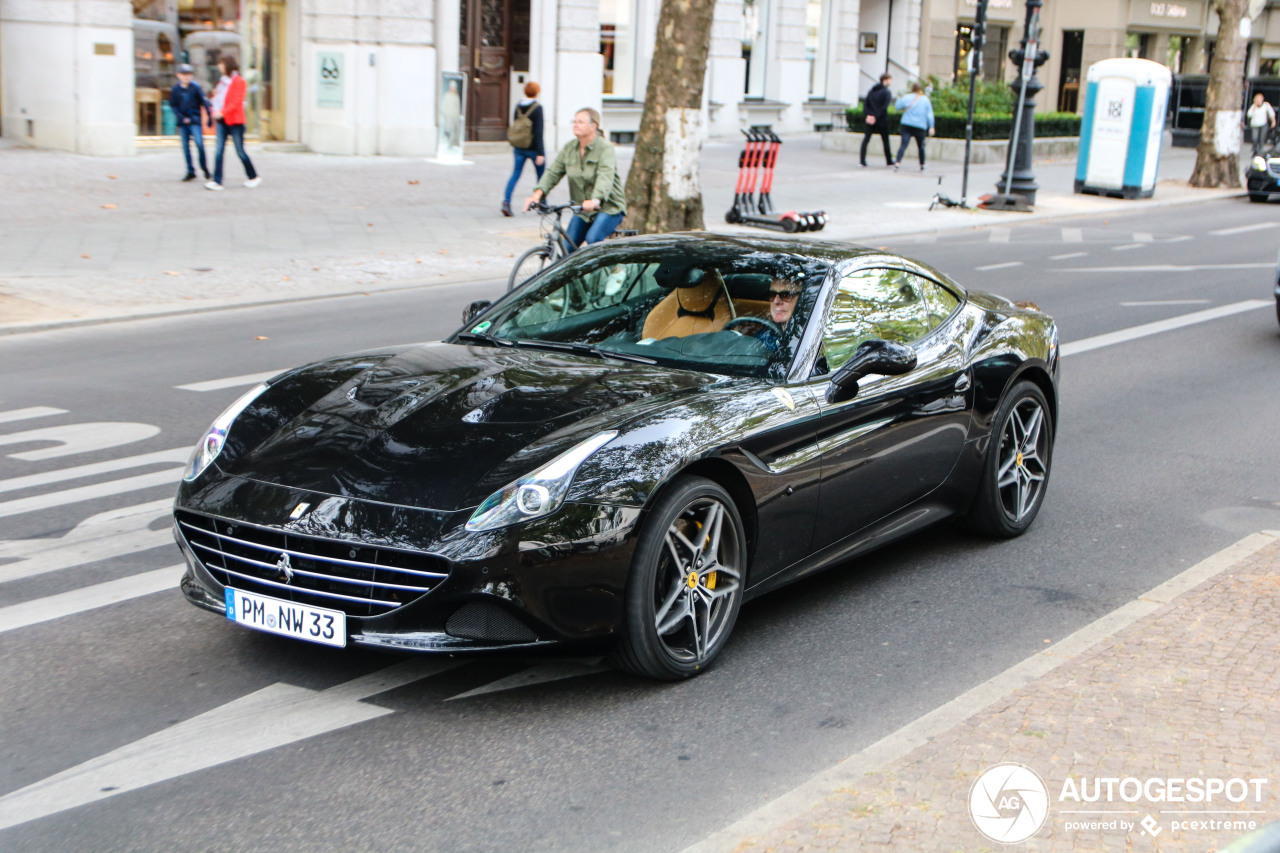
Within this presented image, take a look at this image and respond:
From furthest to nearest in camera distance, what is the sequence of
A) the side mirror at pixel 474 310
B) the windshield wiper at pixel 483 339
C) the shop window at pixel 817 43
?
1. the shop window at pixel 817 43
2. the side mirror at pixel 474 310
3. the windshield wiper at pixel 483 339

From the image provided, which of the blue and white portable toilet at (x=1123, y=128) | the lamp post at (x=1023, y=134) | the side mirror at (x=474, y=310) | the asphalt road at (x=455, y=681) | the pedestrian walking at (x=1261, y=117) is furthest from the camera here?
the pedestrian walking at (x=1261, y=117)

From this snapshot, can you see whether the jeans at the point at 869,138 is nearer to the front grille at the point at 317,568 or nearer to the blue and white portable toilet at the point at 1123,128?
the blue and white portable toilet at the point at 1123,128

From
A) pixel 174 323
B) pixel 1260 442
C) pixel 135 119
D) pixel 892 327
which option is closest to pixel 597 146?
pixel 174 323

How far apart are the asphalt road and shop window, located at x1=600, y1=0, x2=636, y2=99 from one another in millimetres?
25240

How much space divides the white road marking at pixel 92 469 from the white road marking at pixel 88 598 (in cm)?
165

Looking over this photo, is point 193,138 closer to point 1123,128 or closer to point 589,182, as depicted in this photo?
point 589,182

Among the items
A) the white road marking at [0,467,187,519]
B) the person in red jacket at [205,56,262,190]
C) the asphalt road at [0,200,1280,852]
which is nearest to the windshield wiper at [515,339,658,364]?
the asphalt road at [0,200,1280,852]

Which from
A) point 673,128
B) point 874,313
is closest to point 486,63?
point 673,128

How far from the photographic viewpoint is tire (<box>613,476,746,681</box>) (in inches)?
179

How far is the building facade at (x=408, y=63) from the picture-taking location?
2273 cm

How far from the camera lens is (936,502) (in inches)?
245

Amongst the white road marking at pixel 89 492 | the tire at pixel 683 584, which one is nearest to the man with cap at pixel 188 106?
the white road marking at pixel 89 492

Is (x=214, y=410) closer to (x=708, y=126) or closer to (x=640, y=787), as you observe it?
(x=640, y=787)

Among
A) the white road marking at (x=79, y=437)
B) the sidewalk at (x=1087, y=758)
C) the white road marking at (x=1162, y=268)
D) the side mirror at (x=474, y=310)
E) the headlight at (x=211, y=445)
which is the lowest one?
the white road marking at (x=79, y=437)
